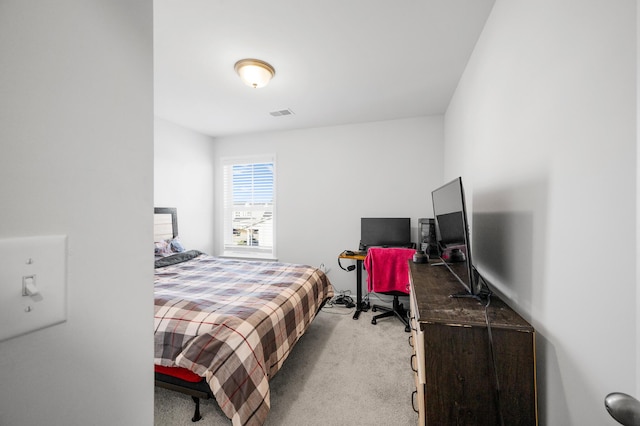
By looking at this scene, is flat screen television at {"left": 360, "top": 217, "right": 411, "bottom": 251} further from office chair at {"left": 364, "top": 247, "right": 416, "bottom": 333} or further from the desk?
office chair at {"left": 364, "top": 247, "right": 416, "bottom": 333}

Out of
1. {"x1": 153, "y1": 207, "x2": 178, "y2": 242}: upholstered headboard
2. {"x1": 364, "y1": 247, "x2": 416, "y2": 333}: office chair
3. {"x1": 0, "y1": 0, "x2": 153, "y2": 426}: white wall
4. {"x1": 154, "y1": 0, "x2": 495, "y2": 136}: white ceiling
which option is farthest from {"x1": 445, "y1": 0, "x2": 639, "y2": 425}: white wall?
{"x1": 153, "y1": 207, "x2": 178, "y2": 242}: upholstered headboard

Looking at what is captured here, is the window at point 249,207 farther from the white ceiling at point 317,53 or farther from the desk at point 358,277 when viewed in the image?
the desk at point 358,277

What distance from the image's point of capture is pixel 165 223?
12.2 ft

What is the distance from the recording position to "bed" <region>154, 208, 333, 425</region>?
1.46 meters

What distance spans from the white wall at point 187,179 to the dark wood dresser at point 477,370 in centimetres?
378

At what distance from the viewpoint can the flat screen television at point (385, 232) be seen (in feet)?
11.9

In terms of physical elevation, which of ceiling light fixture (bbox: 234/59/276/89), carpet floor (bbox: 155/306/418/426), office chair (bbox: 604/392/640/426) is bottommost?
carpet floor (bbox: 155/306/418/426)

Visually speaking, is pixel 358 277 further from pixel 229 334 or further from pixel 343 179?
pixel 229 334

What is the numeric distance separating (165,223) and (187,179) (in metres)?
0.85

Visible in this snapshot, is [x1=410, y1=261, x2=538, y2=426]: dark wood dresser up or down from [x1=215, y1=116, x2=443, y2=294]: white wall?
down

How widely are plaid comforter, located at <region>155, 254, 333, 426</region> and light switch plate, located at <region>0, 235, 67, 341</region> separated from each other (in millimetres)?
1279

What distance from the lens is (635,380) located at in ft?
2.20

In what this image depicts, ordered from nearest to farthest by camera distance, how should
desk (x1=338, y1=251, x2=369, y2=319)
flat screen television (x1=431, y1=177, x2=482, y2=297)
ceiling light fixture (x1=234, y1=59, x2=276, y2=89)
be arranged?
flat screen television (x1=431, y1=177, x2=482, y2=297) < ceiling light fixture (x1=234, y1=59, x2=276, y2=89) < desk (x1=338, y1=251, x2=369, y2=319)

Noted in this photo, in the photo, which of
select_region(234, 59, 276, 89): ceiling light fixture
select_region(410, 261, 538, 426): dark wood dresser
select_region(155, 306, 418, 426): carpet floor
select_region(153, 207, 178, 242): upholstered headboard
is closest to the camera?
select_region(410, 261, 538, 426): dark wood dresser
